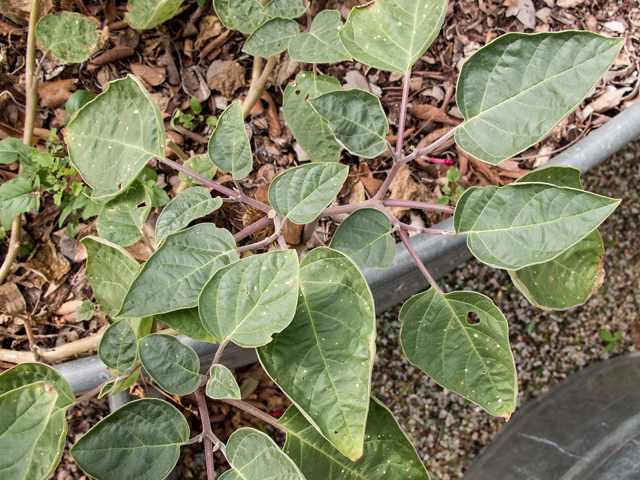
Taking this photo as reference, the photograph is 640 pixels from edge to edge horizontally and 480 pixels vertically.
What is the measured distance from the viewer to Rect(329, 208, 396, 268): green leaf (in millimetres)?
906

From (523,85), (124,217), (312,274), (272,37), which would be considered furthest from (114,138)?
(523,85)

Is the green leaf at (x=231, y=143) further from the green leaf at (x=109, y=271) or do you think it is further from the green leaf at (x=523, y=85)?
the green leaf at (x=523, y=85)

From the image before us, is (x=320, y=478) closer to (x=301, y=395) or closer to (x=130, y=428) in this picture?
(x=301, y=395)

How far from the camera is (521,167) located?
4.83 feet

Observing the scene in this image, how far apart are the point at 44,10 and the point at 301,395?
4.58ft

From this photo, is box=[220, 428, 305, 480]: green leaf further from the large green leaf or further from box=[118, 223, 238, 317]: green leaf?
the large green leaf

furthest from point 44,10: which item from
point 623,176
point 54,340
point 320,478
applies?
point 623,176

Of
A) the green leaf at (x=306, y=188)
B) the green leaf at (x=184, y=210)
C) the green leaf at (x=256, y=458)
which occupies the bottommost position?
the green leaf at (x=256, y=458)

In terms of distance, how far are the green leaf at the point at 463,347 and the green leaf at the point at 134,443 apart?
473mm

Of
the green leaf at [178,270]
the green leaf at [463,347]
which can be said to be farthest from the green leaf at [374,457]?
the green leaf at [178,270]

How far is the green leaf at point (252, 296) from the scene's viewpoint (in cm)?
74

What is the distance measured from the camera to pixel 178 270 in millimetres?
815

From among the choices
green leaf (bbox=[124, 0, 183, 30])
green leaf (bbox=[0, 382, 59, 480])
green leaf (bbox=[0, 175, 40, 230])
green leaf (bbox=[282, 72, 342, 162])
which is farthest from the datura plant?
green leaf (bbox=[124, 0, 183, 30])

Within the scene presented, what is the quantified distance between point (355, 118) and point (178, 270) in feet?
1.44
